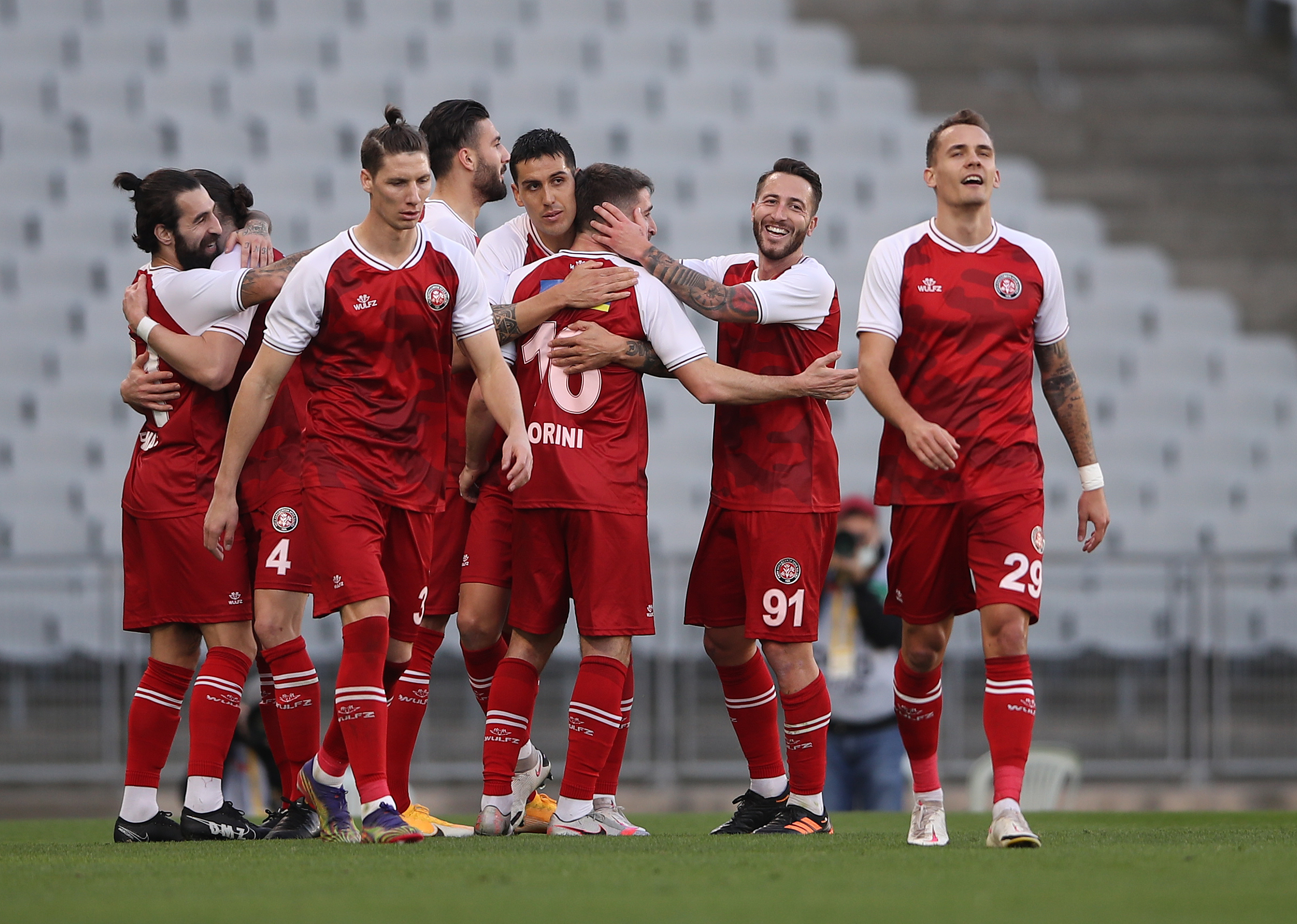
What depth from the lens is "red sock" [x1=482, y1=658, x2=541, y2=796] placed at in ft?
18.9

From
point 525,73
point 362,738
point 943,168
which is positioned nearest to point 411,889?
point 362,738

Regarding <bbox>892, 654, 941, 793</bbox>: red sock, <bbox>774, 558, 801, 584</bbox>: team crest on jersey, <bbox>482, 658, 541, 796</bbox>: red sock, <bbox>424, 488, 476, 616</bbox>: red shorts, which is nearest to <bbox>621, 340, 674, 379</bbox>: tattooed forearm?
<bbox>774, 558, 801, 584</bbox>: team crest on jersey

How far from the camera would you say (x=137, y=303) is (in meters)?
5.92

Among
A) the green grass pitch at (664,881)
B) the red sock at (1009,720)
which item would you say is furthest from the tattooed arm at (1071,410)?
the green grass pitch at (664,881)

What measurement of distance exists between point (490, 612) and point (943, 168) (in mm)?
2342

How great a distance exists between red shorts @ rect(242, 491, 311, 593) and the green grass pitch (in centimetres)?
91

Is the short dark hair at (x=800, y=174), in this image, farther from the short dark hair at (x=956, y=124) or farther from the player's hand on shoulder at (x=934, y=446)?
the player's hand on shoulder at (x=934, y=446)

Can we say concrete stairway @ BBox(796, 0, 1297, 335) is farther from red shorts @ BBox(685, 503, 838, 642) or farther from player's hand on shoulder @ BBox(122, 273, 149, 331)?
player's hand on shoulder @ BBox(122, 273, 149, 331)

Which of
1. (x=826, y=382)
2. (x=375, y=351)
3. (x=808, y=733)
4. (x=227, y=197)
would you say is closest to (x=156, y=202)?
(x=227, y=197)

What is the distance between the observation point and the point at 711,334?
1434cm

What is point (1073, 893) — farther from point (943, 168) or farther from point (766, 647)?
point (943, 168)

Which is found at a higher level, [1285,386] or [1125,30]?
[1125,30]

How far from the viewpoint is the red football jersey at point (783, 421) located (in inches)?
228

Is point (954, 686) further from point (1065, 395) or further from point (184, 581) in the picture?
point (184, 581)
